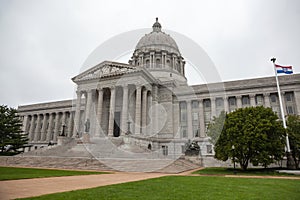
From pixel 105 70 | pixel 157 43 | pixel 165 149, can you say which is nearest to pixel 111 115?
pixel 105 70

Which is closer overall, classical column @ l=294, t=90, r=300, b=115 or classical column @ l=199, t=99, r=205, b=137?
classical column @ l=294, t=90, r=300, b=115

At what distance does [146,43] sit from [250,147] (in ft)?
150

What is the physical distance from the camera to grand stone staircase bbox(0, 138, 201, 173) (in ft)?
65.8

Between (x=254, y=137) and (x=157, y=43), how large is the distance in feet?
144

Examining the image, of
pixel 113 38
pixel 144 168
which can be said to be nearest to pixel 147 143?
pixel 144 168

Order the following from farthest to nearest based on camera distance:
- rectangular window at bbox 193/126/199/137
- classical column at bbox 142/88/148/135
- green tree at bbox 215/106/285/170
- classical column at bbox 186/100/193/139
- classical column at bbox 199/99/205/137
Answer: rectangular window at bbox 193/126/199/137, classical column at bbox 186/100/193/139, classical column at bbox 199/99/205/137, classical column at bbox 142/88/148/135, green tree at bbox 215/106/285/170

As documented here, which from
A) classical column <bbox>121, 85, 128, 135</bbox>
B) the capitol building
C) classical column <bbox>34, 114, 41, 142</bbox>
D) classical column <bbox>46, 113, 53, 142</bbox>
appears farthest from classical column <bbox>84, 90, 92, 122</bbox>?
classical column <bbox>34, 114, 41, 142</bbox>

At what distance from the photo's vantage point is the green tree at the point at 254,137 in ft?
67.1

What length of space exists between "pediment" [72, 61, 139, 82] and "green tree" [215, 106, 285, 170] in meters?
20.8

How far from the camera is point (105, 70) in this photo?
4059 cm

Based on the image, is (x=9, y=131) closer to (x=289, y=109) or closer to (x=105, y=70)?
(x=105, y=70)

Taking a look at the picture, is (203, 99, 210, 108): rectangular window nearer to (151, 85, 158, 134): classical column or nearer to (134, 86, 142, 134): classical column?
(151, 85, 158, 134): classical column

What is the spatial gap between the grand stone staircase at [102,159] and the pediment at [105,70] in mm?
13482

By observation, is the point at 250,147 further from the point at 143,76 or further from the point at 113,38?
the point at 143,76
